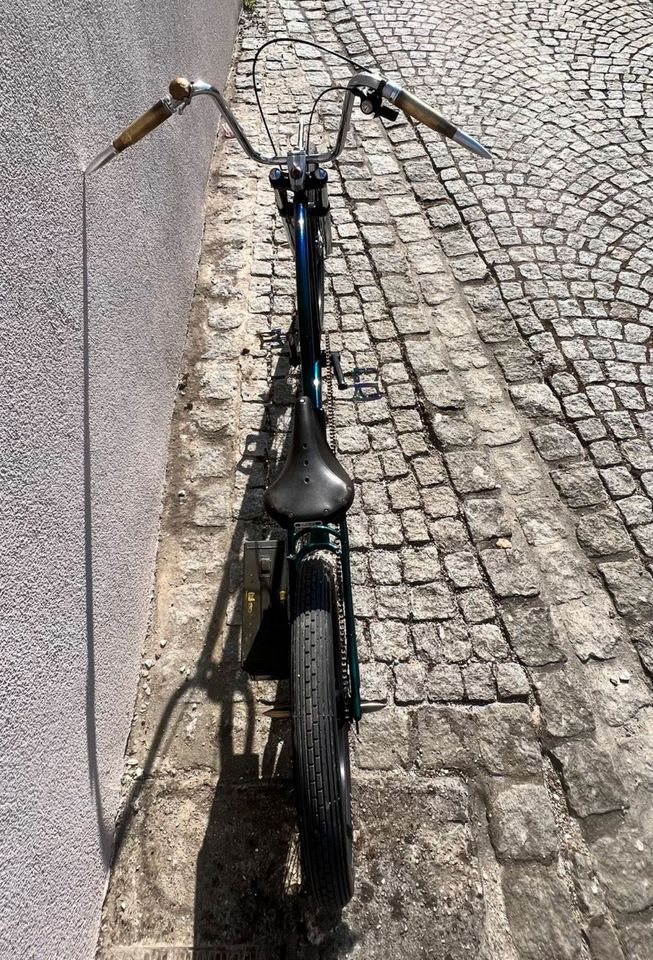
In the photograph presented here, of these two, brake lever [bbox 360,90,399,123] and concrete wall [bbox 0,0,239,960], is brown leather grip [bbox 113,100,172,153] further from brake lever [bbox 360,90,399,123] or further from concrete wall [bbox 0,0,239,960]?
brake lever [bbox 360,90,399,123]

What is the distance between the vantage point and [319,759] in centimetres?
198

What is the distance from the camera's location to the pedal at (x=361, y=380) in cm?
358

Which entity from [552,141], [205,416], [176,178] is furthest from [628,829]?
[552,141]

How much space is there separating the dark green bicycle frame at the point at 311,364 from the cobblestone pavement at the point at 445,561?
74 centimetres

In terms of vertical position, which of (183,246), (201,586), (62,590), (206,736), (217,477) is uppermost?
(183,246)

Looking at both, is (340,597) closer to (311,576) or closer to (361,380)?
(311,576)

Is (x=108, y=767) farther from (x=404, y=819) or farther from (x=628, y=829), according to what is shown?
(x=628, y=829)

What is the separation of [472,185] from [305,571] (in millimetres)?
4494

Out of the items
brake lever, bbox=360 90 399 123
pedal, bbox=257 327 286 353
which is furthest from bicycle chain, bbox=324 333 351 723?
brake lever, bbox=360 90 399 123

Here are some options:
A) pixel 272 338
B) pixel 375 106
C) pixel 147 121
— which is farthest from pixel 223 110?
pixel 272 338

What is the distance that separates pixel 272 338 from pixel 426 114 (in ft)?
6.91

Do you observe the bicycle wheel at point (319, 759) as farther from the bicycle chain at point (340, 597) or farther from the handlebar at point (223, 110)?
the handlebar at point (223, 110)

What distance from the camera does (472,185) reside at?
5453mm

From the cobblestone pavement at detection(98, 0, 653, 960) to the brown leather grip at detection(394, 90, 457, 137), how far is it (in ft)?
6.48
